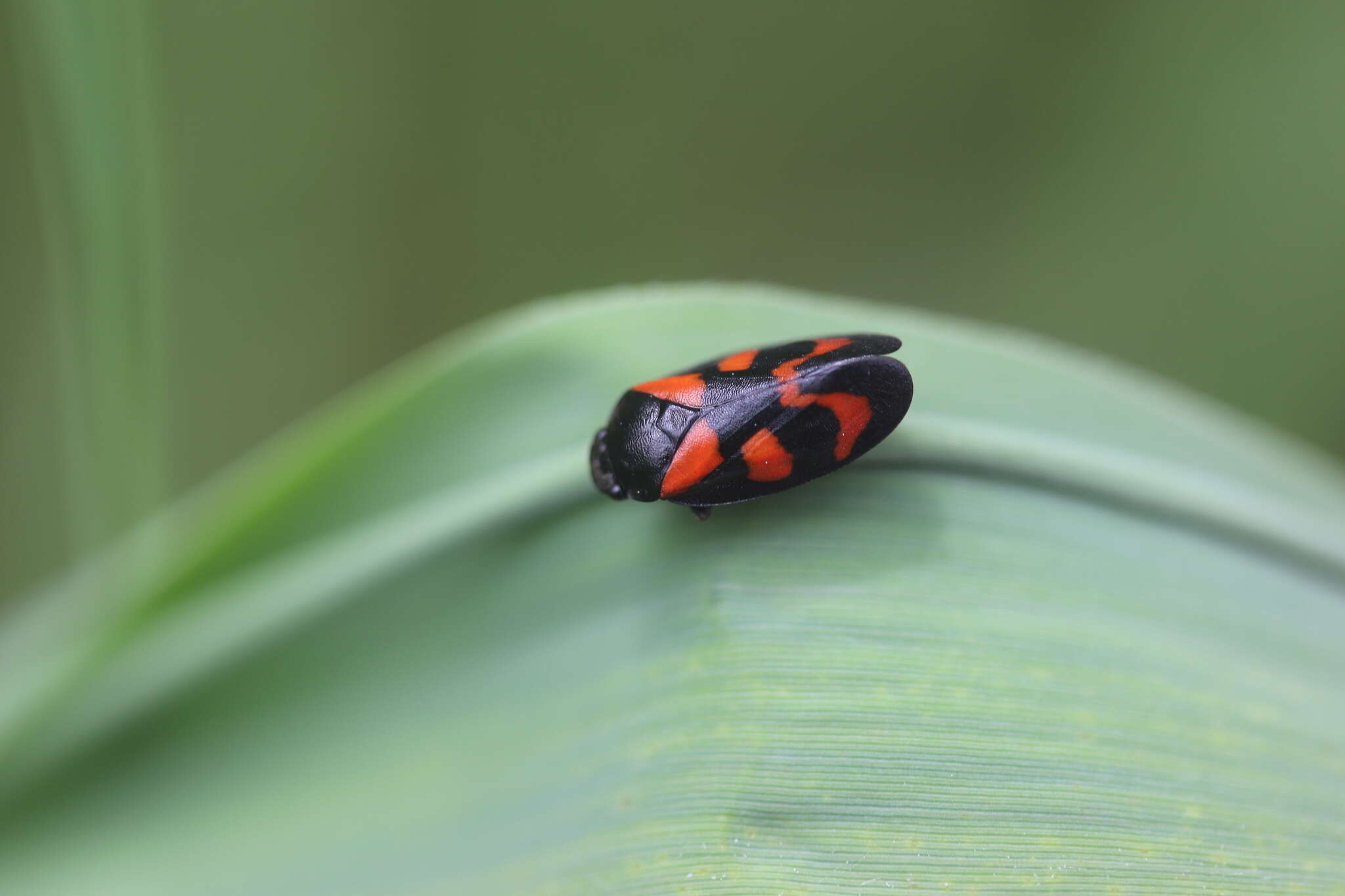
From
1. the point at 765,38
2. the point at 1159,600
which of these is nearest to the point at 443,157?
the point at 765,38

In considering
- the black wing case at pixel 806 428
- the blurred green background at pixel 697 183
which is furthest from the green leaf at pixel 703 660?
the blurred green background at pixel 697 183

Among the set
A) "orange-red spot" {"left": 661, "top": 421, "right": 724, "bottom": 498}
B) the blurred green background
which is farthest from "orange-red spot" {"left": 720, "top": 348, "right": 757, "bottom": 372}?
the blurred green background

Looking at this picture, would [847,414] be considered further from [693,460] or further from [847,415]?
[693,460]

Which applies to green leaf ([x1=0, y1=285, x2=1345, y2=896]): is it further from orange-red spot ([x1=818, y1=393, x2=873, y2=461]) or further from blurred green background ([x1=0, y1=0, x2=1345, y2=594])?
blurred green background ([x1=0, y1=0, x2=1345, y2=594])

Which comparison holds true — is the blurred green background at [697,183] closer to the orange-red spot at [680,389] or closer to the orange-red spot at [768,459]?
the orange-red spot at [680,389]

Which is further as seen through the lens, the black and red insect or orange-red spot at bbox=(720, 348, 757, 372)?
orange-red spot at bbox=(720, 348, 757, 372)
